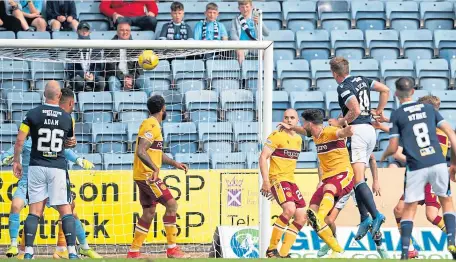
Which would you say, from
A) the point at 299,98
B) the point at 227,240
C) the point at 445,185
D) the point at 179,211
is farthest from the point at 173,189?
the point at 445,185

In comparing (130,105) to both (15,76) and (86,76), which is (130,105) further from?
(15,76)

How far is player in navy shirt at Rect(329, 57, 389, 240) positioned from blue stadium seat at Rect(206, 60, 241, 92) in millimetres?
2566

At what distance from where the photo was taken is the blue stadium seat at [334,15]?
20031 mm

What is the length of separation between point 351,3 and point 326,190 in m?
7.20

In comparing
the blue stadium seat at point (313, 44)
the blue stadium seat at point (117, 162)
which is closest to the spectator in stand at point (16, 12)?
the blue stadium seat at point (117, 162)

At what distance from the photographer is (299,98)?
1816 centimetres

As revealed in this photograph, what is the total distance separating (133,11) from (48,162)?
6882 mm

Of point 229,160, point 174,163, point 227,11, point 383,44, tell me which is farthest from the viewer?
point 227,11

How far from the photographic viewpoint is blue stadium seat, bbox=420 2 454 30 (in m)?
20.3

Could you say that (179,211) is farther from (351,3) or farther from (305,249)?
(351,3)

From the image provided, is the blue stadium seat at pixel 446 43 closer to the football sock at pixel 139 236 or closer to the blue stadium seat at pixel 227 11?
the blue stadium seat at pixel 227 11

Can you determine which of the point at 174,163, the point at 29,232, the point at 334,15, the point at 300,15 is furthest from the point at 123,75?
the point at 334,15

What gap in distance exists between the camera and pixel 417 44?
19.7 metres

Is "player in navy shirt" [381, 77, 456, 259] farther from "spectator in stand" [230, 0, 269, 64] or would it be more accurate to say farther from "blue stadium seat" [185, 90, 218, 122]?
"spectator in stand" [230, 0, 269, 64]
